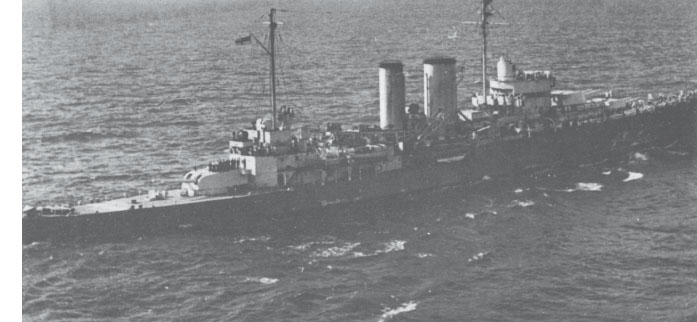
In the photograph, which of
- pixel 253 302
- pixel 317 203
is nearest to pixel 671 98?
pixel 317 203

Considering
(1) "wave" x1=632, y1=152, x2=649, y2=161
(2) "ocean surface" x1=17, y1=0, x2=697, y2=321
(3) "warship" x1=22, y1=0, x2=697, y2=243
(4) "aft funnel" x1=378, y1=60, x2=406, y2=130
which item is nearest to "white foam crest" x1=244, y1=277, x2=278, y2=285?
(2) "ocean surface" x1=17, y1=0, x2=697, y2=321

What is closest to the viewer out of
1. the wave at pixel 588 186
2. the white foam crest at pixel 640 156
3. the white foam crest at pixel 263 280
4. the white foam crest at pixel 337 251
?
the white foam crest at pixel 263 280

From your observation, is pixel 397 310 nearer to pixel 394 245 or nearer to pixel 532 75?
pixel 394 245

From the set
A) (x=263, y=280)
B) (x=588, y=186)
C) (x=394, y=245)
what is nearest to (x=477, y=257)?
(x=394, y=245)

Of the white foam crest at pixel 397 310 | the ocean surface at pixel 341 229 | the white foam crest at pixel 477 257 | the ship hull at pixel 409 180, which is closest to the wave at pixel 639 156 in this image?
the ocean surface at pixel 341 229

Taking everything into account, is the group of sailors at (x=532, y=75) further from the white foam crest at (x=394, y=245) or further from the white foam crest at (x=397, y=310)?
the white foam crest at (x=397, y=310)
